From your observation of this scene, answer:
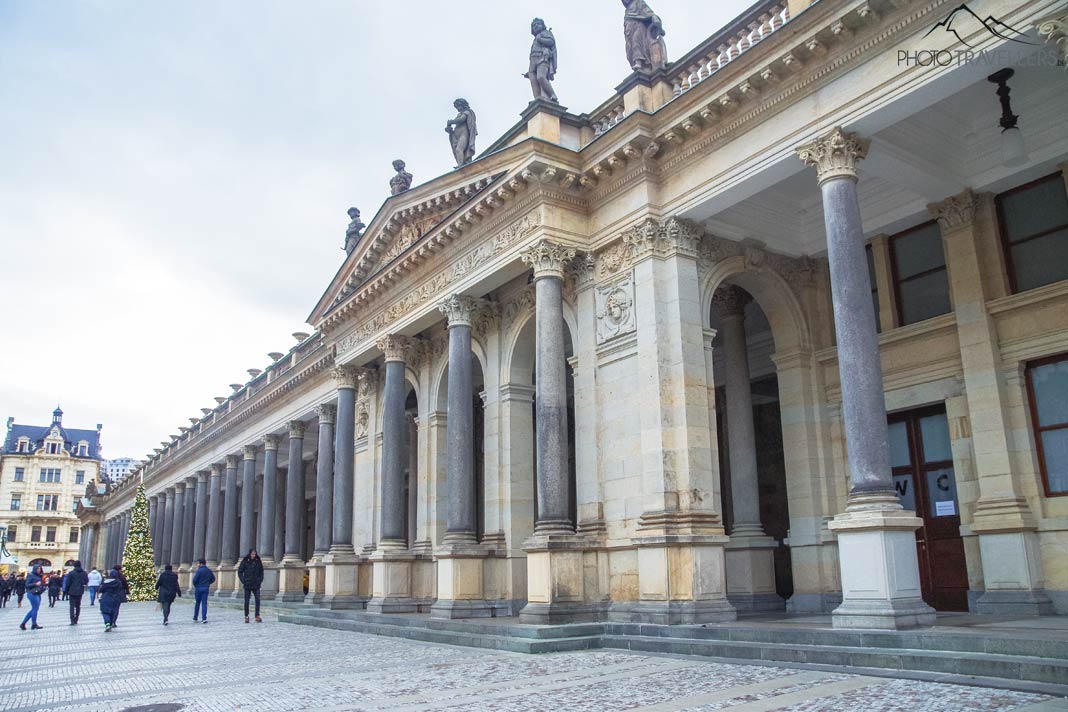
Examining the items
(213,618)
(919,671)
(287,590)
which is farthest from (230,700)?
(287,590)

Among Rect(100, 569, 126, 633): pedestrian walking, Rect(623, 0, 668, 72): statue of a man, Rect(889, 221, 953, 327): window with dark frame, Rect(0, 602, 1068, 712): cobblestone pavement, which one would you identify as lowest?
Rect(0, 602, 1068, 712): cobblestone pavement

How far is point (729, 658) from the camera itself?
39.1ft

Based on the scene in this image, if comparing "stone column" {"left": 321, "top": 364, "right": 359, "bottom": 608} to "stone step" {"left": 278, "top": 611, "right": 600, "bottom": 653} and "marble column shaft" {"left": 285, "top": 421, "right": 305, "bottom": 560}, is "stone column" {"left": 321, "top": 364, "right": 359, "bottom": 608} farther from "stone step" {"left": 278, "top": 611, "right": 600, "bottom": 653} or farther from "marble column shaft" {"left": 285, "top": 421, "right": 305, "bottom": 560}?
"marble column shaft" {"left": 285, "top": 421, "right": 305, "bottom": 560}

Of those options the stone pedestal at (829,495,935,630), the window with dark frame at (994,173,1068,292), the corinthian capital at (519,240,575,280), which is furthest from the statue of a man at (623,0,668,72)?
the stone pedestal at (829,495,935,630)

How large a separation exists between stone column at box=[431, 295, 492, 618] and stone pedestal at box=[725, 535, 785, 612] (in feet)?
17.1

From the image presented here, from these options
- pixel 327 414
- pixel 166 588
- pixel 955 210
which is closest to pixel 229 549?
pixel 327 414

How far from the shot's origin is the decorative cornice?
30797 millimetres

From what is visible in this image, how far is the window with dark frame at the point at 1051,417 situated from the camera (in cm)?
1391

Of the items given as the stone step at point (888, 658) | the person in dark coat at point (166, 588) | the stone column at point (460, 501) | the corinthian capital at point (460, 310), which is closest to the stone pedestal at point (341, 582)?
the person in dark coat at point (166, 588)

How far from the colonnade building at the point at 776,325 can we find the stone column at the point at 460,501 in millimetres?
63

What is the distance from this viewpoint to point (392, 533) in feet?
72.8

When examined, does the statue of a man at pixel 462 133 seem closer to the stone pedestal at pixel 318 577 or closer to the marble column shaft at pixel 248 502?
the stone pedestal at pixel 318 577

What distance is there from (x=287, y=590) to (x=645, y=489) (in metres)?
19.9

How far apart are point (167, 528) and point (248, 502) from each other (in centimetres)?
2012
